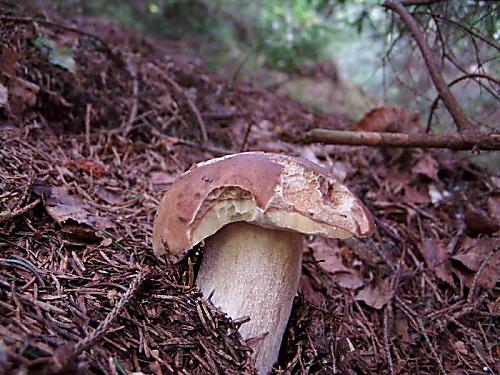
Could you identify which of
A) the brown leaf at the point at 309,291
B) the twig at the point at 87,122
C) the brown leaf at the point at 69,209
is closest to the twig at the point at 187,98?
the twig at the point at 87,122

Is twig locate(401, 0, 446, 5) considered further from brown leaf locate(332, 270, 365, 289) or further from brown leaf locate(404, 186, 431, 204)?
brown leaf locate(332, 270, 365, 289)

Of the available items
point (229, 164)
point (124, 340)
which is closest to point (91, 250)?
point (124, 340)

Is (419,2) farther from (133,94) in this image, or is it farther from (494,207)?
(133,94)

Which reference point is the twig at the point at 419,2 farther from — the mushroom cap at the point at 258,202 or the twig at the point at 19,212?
the twig at the point at 19,212

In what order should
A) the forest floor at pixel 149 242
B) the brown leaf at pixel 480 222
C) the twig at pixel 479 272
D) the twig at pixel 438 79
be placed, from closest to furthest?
the forest floor at pixel 149 242 < the twig at pixel 479 272 < the twig at pixel 438 79 < the brown leaf at pixel 480 222

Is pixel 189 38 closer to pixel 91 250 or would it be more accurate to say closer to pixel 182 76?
pixel 182 76

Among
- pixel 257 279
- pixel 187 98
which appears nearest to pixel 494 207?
pixel 257 279

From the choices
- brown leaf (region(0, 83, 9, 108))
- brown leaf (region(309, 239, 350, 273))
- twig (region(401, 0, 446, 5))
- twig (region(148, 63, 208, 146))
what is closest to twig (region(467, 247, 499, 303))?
brown leaf (region(309, 239, 350, 273))
